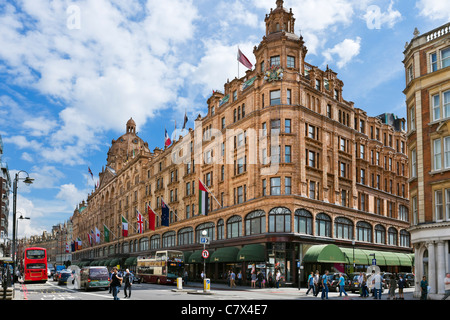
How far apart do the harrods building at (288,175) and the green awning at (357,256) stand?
0.58 ft

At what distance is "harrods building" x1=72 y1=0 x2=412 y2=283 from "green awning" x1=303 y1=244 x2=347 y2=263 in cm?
13

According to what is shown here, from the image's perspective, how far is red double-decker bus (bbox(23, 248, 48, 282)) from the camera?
61.2m

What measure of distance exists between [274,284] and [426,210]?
21.1 m

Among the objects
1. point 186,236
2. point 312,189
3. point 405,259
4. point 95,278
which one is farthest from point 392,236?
point 95,278

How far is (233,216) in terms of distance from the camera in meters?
59.1

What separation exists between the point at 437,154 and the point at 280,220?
71.3 feet

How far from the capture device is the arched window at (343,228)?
57875 mm

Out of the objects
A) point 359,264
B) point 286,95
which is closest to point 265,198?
point 286,95

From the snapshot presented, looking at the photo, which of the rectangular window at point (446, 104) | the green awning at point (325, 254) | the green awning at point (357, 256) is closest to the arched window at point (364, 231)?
the green awning at point (357, 256)

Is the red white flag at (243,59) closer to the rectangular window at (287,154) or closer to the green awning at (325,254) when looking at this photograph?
the rectangular window at (287,154)

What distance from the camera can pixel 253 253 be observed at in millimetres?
51844

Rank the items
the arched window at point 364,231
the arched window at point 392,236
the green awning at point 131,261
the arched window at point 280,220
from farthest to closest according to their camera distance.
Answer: the green awning at point 131,261 < the arched window at point 392,236 < the arched window at point 364,231 < the arched window at point 280,220

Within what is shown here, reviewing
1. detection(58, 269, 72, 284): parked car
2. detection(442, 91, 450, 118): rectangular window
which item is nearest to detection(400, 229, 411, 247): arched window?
detection(442, 91, 450, 118): rectangular window

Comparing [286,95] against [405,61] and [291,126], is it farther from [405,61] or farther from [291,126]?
[405,61]
